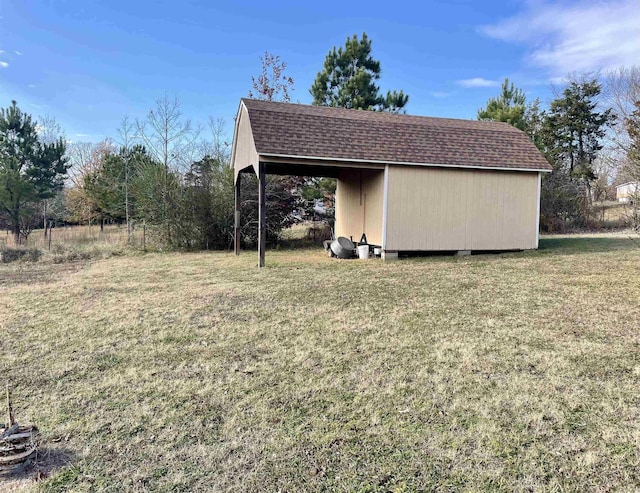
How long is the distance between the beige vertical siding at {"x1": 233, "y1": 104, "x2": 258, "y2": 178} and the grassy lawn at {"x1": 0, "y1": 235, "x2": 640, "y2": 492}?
157 inches

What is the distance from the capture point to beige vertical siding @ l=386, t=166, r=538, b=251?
372 inches

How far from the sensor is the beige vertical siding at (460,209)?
31.0 ft

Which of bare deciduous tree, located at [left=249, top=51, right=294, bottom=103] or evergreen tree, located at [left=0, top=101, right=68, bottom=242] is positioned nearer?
evergreen tree, located at [left=0, top=101, right=68, bottom=242]

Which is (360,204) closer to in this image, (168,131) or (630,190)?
(630,190)

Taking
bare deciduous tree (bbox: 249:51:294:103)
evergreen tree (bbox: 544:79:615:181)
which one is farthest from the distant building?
bare deciduous tree (bbox: 249:51:294:103)

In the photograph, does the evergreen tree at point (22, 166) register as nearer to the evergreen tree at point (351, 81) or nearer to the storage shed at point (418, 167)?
the storage shed at point (418, 167)

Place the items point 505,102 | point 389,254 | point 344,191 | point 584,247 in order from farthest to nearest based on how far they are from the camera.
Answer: point 505,102, point 344,191, point 584,247, point 389,254

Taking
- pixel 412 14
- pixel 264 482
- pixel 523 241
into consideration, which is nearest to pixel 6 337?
pixel 264 482

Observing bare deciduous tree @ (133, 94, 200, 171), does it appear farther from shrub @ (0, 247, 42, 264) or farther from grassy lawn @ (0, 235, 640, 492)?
grassy lawn @ (0, 235, 640, 492)

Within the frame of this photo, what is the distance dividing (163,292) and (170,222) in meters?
6.90

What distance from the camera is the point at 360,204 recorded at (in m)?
11.1

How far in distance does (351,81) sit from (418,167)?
7.77 meters

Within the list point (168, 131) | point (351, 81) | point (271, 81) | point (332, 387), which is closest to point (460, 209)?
point (332, 387)

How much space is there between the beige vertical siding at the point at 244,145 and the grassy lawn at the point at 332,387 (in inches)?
157
